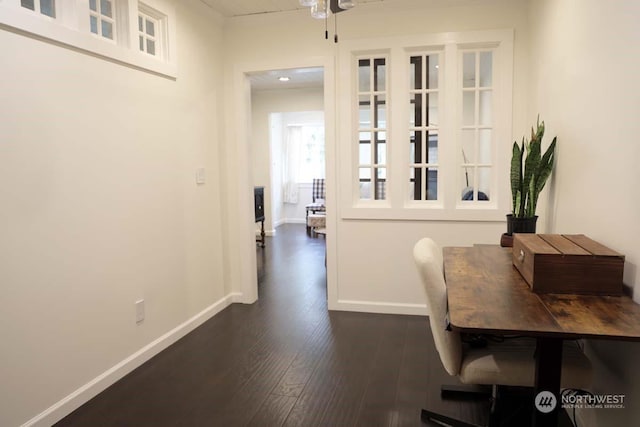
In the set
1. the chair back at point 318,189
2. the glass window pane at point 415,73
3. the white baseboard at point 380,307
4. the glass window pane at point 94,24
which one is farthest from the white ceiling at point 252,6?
the chair back at point 318,189

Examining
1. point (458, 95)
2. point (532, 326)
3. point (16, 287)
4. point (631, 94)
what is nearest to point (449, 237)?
point (458, 95)

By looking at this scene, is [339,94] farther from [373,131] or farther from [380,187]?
[380,187]

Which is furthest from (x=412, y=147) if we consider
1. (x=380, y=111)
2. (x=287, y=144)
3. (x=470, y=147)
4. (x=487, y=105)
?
(x=287, y=144)

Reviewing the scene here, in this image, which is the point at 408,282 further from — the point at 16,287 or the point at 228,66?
the point at 16,287

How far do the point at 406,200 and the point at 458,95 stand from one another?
3.01 ft

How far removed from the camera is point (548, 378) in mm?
1378

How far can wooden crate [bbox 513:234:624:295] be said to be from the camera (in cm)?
150

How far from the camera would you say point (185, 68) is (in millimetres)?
3209

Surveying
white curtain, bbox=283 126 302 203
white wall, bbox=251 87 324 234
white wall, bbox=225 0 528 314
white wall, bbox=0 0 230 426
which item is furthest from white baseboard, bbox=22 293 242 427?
white curtain, bbox=283 126 302 203

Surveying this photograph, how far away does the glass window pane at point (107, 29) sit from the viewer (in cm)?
251

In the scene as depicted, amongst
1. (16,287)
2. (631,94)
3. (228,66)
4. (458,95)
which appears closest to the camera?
(631,94)

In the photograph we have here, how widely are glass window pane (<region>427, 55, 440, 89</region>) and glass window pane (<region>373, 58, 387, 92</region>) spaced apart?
358mm

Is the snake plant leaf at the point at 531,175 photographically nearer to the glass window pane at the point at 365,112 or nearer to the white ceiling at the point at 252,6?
the glass window pane at the point at 365,112

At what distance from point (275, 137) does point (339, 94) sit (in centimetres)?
538
